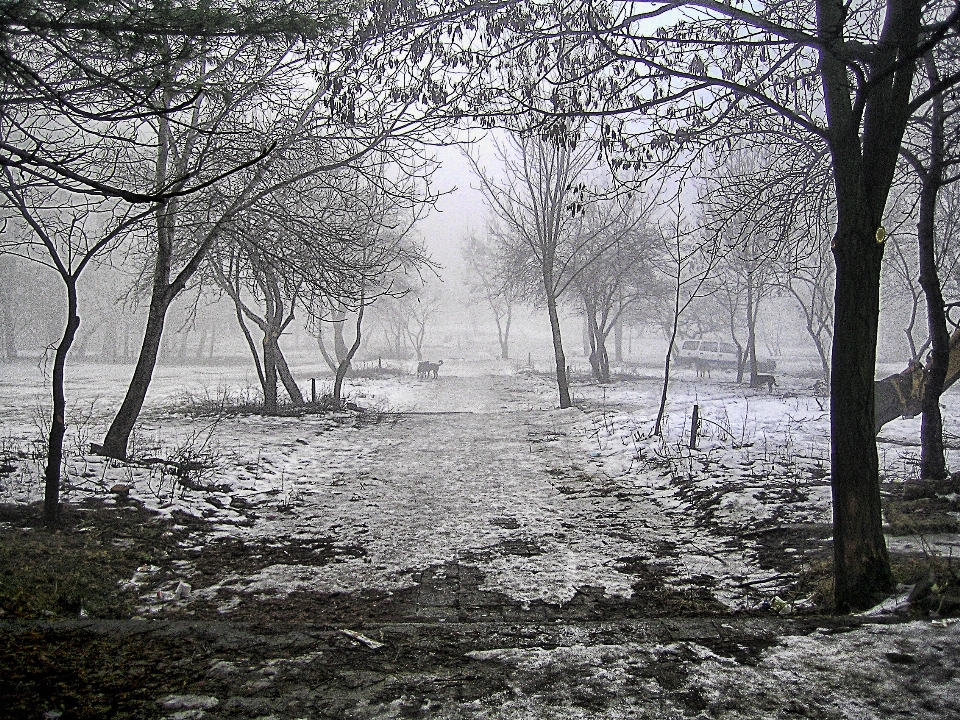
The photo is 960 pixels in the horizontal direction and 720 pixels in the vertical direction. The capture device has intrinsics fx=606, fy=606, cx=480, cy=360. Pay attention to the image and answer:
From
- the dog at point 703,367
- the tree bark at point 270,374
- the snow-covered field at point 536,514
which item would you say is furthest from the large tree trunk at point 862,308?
the dog at point 703,367

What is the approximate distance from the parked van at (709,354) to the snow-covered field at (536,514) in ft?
72.0

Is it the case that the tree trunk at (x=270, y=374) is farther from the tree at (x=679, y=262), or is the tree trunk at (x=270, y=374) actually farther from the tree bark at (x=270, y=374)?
the tree at (x=679, y=262)

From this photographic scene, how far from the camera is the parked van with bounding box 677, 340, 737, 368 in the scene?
115 feet

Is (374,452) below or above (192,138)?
below

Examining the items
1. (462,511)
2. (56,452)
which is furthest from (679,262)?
(56,452)

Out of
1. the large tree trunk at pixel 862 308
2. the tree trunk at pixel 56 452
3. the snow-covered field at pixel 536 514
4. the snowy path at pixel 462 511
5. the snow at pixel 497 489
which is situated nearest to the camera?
the snow-covered field at pixel 536 514

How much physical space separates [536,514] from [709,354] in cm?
3176

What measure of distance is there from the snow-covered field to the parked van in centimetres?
2196

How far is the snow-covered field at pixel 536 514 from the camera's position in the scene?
3.12 meters

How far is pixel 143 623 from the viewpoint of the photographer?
3.73 meters

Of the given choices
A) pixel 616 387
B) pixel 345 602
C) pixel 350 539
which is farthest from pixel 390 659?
pixel 616 387

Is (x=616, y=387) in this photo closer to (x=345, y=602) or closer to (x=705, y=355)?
(x=705, y=355)

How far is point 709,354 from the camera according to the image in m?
36.2

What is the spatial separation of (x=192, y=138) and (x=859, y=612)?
10.0 m
